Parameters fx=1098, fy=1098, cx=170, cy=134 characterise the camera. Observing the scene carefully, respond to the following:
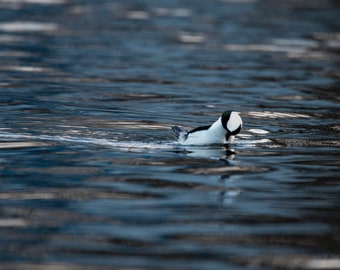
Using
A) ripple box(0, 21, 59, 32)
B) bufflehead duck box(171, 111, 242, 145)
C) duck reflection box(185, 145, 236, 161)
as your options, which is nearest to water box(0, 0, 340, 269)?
duck reflection box(185, 145, 236, 161)

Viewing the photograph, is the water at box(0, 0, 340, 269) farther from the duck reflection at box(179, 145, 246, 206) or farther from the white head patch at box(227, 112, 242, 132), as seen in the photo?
Result: the white head patch at box(227, 112, 242, 132)

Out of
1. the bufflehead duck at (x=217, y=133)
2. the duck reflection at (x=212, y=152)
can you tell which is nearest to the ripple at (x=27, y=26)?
the bufflehead duck at (x=217, y=133)

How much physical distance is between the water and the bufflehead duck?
129 mm

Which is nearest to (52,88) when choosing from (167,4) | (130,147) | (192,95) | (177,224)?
(192,95)

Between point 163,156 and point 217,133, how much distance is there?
32.7 inches

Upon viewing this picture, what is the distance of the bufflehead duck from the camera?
1341 centimetres

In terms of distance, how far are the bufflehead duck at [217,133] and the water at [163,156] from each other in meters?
0.13

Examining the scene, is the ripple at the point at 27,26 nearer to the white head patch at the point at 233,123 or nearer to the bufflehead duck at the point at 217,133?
the bufflehead duck at the point at 217,133

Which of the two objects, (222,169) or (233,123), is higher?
(233,123)

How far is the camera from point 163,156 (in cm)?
1333

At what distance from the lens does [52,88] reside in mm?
20797

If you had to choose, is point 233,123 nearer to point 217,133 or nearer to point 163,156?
point 217,133

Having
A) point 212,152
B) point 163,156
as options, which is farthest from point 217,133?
point 163,156

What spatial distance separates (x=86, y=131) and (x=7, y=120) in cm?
156
